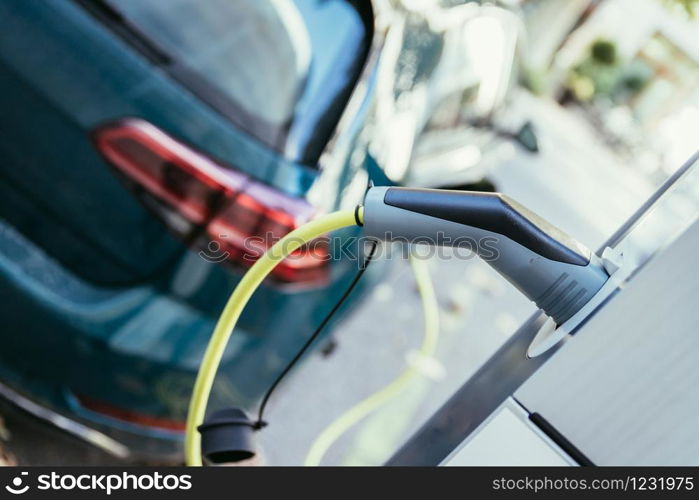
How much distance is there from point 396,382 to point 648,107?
11299 millimetres

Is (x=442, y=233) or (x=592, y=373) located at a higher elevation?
(x=442, y=233)

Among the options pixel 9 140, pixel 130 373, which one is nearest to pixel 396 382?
pixel 130 373

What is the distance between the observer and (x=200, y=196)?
4.88 feet

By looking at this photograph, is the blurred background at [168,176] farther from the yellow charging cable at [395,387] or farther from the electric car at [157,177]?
the yellow charging cable at [395,387]

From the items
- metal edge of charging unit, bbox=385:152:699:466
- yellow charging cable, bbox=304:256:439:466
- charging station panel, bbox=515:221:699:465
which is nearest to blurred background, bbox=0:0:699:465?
metal edge of charging unit, bbox=385:152:699:466

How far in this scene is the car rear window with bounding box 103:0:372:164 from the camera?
1521 mm

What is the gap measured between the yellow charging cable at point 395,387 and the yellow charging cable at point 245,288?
0.83 metres

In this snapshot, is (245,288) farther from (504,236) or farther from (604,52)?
(604,52)

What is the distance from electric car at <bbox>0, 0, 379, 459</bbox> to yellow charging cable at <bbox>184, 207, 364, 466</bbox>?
377mm

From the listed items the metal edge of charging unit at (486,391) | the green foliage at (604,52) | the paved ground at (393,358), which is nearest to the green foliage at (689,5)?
the metal edge of charging unit at (486,391)

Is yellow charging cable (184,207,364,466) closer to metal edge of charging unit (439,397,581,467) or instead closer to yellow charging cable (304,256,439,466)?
metal edge of charging unit (439,397,581,467)

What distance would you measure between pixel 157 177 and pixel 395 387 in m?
1.37

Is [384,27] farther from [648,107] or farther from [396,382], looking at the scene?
[648,107]

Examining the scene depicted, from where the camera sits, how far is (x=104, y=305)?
159 cm
